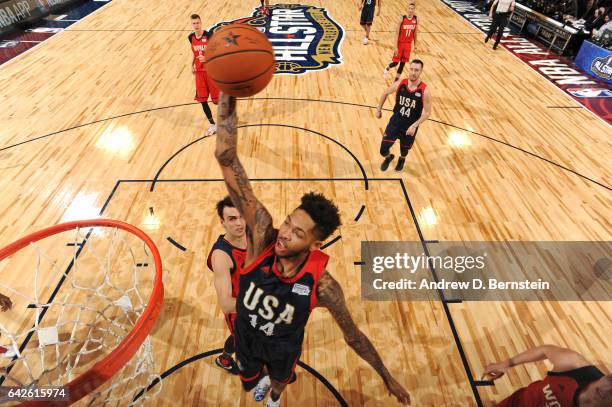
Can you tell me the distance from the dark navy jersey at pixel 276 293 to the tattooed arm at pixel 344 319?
57 mm

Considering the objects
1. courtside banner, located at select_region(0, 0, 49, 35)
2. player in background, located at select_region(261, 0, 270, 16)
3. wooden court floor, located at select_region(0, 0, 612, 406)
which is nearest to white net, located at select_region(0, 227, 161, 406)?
wooden court floor, located at select_region(0, 0, 612, 406)

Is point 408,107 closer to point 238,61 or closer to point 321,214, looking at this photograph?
point 238,61

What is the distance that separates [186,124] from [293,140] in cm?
211

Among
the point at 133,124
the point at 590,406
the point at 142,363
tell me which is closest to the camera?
the point at 590,406

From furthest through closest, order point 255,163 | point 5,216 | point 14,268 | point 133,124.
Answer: point 133,124 < point 255,163 < point 5,216 < point 14,268

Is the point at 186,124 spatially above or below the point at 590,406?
below

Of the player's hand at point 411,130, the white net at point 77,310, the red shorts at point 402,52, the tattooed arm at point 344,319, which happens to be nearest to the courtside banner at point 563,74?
the red shorts at point 402,52

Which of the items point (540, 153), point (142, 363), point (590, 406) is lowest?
point (540, 153)

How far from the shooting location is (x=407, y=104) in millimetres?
4602

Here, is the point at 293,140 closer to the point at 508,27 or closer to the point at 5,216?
the point at 5,216

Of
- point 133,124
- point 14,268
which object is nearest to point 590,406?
point 14,268

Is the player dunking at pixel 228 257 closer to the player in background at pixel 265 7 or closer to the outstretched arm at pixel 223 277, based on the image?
the outstretched arm at pixel 223 277

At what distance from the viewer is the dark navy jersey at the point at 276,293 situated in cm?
186

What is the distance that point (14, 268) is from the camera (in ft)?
12.4
